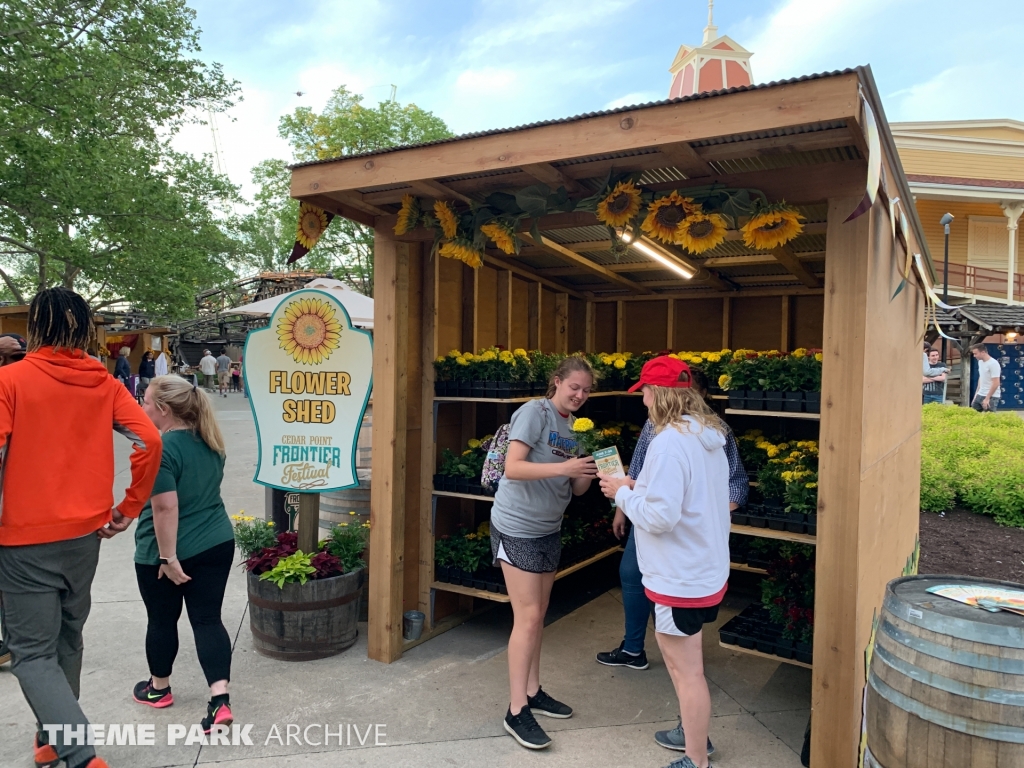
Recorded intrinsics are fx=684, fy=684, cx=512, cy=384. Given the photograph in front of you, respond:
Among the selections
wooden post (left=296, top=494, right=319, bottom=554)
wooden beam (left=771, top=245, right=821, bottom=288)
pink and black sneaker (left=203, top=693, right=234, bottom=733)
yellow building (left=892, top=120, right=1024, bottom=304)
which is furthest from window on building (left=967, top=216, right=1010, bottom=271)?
pink and black sneaker (left=203, top=693, right=234, bottom=733)

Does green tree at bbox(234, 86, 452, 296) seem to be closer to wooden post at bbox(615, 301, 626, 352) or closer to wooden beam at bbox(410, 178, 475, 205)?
wooden post at bbox(615, 301, 626, 352)

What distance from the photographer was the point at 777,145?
108 inches

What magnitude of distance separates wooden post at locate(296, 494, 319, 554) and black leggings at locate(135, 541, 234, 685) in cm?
89

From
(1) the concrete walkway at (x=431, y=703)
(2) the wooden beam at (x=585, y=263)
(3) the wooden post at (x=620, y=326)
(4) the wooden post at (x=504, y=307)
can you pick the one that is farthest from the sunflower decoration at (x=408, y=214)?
(3) the wooden post at (x=620, y=326)

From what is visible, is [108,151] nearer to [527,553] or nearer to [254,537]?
[254,537]

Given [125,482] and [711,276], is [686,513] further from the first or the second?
[125,482]

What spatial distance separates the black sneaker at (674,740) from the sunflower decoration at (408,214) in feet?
9.15

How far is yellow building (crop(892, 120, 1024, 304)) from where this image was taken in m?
20.3

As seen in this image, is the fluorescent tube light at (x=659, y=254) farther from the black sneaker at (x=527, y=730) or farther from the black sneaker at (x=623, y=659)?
the black sneaker at (x=527, y=730)

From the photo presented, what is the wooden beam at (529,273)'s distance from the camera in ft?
16.2

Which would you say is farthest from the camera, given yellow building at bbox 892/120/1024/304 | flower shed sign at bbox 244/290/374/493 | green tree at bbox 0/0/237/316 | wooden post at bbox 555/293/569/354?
yellow building at bbox 892/120/1024/304

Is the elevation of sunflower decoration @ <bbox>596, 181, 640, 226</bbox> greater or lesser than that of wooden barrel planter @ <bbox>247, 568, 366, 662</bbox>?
greater

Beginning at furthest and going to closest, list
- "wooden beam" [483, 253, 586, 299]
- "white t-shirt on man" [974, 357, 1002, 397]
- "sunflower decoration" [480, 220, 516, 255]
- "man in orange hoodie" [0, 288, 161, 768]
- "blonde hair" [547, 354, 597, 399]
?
1. "white t-shirt on man" [974, 357, 1002, 397]
2. "wooden beam" [483, 253, 586, 299]
3. "sunflower decoration" [480, 220, 516, 255]
4. "blonde hair" [547, 354, 597, 399]
5. "man in orange hoodie" [0, 288, 161, 768]

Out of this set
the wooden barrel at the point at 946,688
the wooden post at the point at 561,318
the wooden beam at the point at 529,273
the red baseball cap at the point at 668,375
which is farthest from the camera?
the wooden post at the point at 561,318
